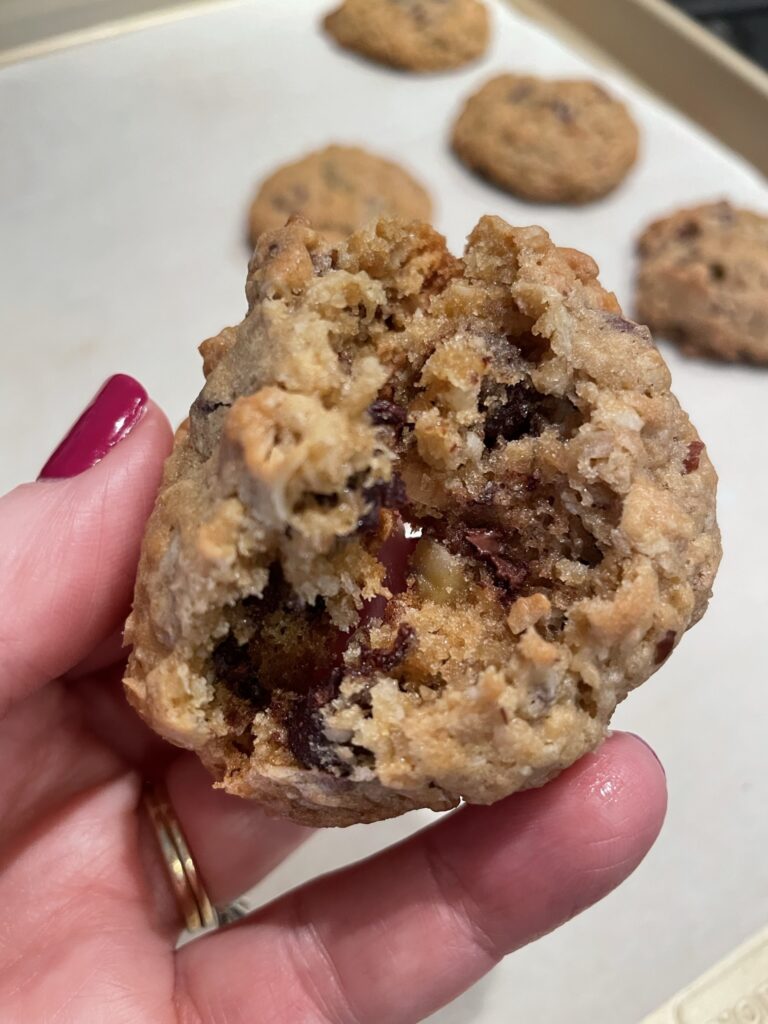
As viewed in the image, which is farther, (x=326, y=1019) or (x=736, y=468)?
(x=736, y=468)

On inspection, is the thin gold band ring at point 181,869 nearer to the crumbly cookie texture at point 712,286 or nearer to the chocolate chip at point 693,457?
the chocolate chip at point 693,457

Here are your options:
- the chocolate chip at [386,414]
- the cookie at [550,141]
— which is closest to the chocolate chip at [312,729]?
the chocolate chip at [386,414]

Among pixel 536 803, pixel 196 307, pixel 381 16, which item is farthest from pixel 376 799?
pixel 381 16

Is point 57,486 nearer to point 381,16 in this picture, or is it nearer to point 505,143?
point 505,143

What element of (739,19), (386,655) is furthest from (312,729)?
(739,19)

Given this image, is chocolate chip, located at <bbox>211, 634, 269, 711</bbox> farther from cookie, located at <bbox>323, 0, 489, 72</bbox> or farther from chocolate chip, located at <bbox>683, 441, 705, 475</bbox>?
cookie, located at <bbox>323, 0, 489, 72</bbox>

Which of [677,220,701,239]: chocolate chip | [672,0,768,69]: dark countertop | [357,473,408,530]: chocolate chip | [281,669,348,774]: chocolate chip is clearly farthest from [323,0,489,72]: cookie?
[281,669,348,774]: chocolate chip

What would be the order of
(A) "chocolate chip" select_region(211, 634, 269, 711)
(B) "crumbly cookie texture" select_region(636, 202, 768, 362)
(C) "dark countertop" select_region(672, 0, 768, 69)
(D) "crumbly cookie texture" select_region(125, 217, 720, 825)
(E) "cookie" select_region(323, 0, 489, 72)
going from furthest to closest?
(C) "dark countertop" select_region(672, 0, 768, 69)
(E) "cookie" select_region(323, 0, 489, 72)
(B) "crumbly cookie texture" select_region(636, 202, 768, 362)
(A) "chocolate chip" select_region(211, 634, 269, 711)
(D) "crumbly cookie texture" select_region(125, 217, 720, 825)
